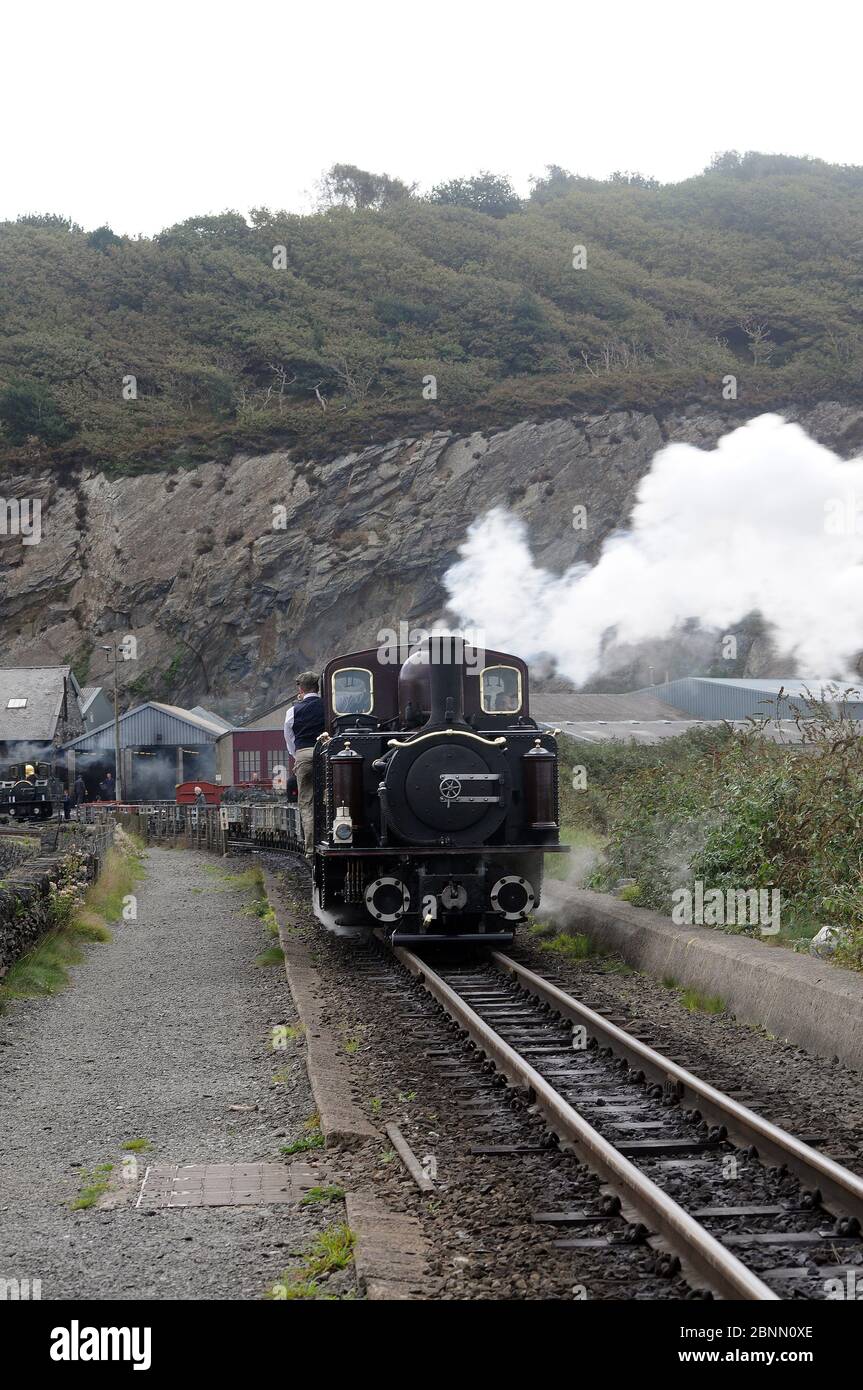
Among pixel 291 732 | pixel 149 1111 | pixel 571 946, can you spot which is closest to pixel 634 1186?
pixel 149 1111

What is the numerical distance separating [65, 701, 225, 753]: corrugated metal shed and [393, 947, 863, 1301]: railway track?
4898 centimetres

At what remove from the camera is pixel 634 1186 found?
17.8 ft

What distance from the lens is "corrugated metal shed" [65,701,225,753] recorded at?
2249 inches

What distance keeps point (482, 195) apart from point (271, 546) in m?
73.0

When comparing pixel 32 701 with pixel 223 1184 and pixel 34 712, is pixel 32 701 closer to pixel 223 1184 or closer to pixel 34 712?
pixel 34 712

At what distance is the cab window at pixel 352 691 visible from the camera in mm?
14328

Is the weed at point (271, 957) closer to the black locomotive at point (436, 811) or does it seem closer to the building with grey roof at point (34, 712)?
the black locomotive at point (436, 811)

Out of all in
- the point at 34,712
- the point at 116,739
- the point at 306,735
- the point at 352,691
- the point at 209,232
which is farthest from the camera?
the point at 209,232

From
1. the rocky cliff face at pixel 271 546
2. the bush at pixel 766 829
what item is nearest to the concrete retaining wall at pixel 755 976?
the bush at pixel 766 829

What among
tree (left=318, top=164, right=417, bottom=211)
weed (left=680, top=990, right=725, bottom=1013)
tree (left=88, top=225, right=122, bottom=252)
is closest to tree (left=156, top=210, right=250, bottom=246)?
tree (left=88, top=225, right=122, bottom=252)

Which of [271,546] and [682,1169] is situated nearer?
[682,1169]

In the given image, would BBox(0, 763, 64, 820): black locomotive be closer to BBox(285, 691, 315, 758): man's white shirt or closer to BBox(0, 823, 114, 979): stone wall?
BBox(0, 823, 114, 979): stone wall
